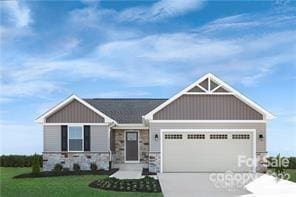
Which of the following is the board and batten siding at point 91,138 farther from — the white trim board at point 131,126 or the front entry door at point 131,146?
the front entry door at point 131,146

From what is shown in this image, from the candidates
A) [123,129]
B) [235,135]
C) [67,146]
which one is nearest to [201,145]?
[235,135]

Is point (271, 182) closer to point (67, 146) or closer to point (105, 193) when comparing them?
point (105, 193)

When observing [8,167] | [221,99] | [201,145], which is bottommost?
[8,167]

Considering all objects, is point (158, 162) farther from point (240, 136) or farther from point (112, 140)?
point (240, 136)

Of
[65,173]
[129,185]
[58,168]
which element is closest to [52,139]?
[58,168]

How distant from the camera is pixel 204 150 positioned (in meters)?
23.6

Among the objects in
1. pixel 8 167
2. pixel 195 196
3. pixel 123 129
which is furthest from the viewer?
pixel 8 167

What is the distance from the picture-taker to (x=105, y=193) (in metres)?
14.9

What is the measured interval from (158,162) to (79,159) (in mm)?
4299

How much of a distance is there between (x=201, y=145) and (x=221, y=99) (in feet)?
8.38

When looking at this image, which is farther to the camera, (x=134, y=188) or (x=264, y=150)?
(x=264, y=150)

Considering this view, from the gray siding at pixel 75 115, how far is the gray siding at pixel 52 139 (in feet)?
1.53

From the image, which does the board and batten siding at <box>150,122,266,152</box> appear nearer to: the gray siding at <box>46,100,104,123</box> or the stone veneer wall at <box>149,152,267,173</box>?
the stone veneer wall at <box>149,152,267,173</box>

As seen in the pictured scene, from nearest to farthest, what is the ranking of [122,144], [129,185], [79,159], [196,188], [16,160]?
[196,188] < [129,185] < [79,159] < [122,144] < [16,160]
